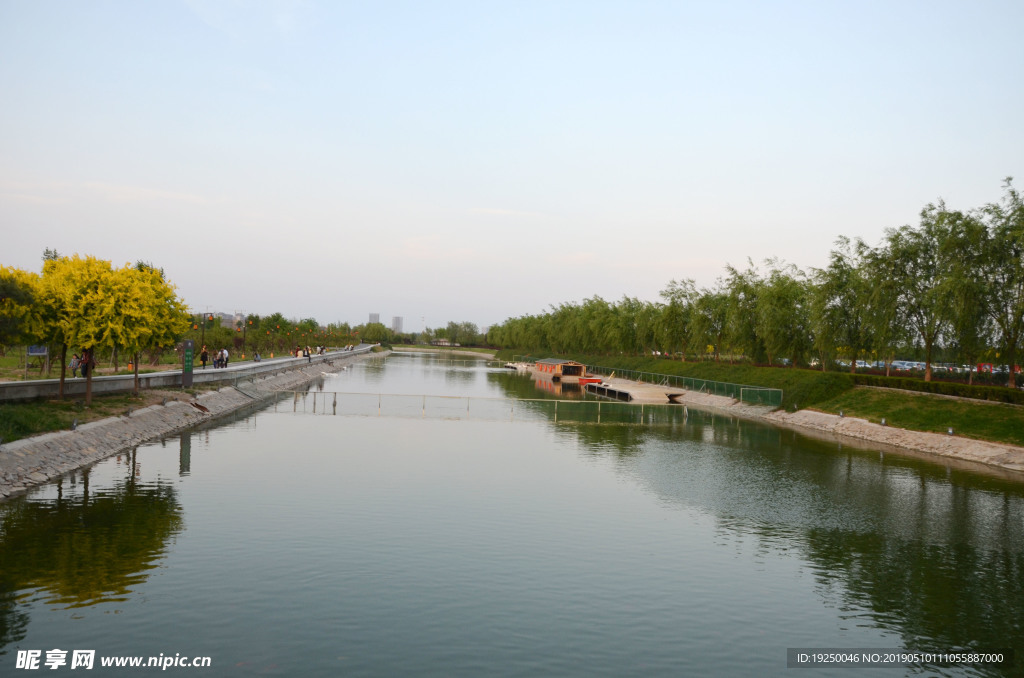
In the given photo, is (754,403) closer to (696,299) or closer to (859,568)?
(696,299)

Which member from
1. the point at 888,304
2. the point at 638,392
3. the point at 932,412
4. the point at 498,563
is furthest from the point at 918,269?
the point at 498,563

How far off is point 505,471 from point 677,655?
61.0ft

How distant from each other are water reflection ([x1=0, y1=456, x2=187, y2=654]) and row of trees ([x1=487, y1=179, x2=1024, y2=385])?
48.4 m

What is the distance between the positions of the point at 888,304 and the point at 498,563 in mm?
47162

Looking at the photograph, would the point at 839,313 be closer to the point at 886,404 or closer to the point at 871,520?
the point at 886,404

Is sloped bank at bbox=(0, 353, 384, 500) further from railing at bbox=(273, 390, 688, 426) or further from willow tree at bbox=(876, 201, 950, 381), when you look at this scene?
willow tree at bbox=(876, 201, 950, 381)

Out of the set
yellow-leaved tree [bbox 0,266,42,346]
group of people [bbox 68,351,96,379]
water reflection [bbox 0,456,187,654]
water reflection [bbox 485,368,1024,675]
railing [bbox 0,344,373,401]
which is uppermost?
yellow-leaved tree [bbox 0,266,42,346]

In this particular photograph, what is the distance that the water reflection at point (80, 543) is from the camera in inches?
588

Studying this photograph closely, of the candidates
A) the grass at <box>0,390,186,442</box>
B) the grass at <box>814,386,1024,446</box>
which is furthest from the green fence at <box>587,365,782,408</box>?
the grass at <box>0,390,186,442</box>

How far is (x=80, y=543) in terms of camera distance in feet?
61.1

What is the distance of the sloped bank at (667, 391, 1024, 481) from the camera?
1468 inches

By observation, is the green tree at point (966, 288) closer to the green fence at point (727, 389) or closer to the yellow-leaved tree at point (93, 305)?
the green fence at point (727, 389)

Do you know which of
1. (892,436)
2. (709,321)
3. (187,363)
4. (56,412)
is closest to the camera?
(56,412)

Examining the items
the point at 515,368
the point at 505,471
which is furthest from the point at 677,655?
the point at 515,368
